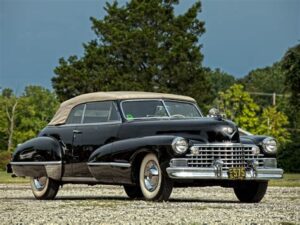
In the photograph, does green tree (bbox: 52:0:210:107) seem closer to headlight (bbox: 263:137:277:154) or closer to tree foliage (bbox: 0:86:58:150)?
tree foliage (bbox: 0:86:58:150)

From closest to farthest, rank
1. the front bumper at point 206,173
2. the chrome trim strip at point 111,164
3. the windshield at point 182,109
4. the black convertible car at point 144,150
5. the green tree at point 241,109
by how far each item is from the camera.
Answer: the front bumper at point 206,173 < the black convertible car at point 144,150 < the chrome trim strip at point 111,164 < the windshield at point 182,109 < the green tree at point 241,109

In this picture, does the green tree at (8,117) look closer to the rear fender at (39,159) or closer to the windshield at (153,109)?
the rear fender at (39,159)

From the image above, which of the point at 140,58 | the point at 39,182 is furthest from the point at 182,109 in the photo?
the point at 140,58

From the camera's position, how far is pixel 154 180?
13.2m

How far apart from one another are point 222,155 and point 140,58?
178ft

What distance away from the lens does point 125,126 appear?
14.1m

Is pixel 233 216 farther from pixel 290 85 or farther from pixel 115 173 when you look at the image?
pixel 290 85

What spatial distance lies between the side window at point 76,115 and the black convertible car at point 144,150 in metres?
0.02

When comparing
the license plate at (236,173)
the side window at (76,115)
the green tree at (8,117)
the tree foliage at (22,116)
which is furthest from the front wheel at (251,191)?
the green tree at (8,117)

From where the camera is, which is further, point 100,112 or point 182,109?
point 100,112

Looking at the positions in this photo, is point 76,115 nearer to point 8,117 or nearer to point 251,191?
point 251,191

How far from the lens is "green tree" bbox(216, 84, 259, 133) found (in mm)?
77562

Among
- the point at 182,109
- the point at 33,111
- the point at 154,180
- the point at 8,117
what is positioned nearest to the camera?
the point at 154,180

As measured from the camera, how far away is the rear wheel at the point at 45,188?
50.1 ft
